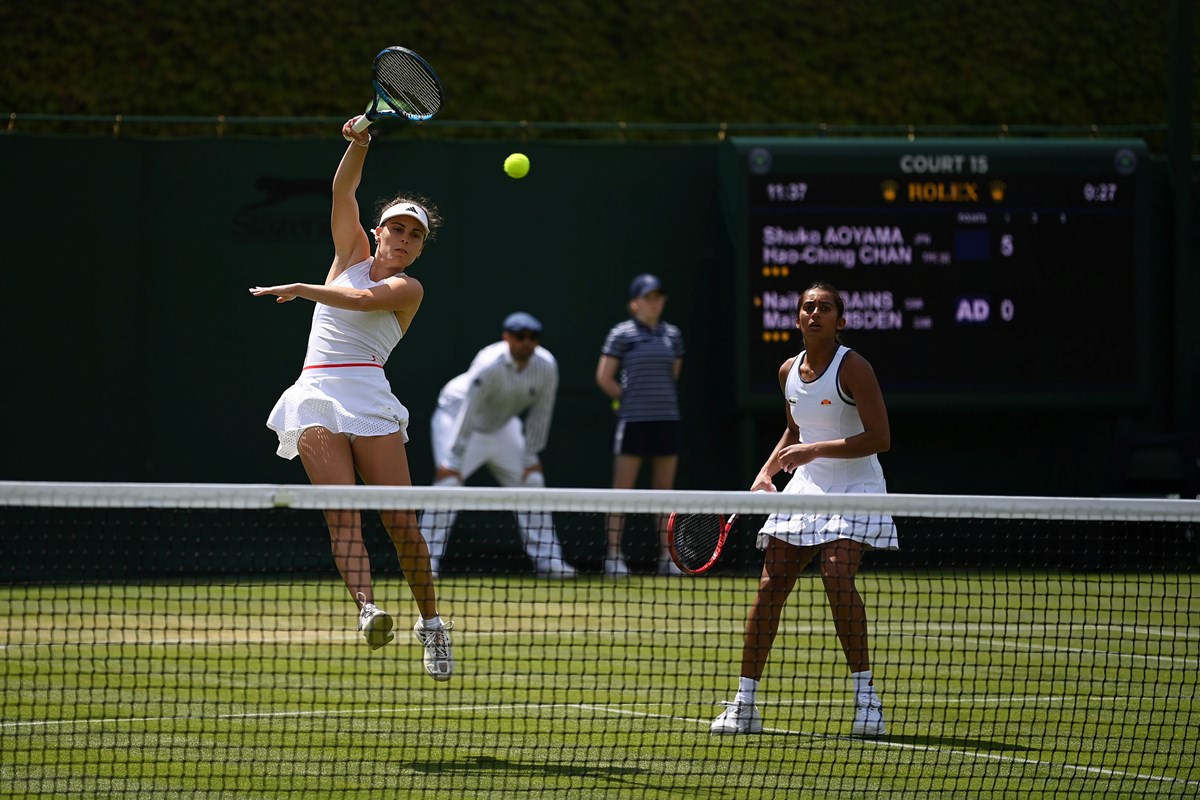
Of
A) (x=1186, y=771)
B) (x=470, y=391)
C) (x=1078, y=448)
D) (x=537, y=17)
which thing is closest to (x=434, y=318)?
(x=470, y=391)

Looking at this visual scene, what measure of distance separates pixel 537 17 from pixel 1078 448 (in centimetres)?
596

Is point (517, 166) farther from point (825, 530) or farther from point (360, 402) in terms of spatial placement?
point (825, 530)

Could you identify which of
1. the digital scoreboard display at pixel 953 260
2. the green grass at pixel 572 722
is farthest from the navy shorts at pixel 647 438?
the green grass at pixel 572 722

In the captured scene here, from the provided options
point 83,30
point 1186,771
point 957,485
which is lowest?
point 1186,771

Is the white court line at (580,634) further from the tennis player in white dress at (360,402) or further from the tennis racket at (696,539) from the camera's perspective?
the tennis player in white dress at (360,402)

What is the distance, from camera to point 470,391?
11.6m

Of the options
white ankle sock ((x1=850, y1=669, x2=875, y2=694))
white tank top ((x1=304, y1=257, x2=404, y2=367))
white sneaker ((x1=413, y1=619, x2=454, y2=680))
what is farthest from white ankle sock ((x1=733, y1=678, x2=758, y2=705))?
white tank top ((x1=304, y1=257, x2=404, y2=367))

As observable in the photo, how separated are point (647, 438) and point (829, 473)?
5833 millimetres

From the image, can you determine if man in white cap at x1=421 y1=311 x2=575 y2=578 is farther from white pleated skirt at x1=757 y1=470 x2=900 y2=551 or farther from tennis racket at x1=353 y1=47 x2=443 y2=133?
white pleated skirt at x1=757 y1=470 x2=900 y2=551

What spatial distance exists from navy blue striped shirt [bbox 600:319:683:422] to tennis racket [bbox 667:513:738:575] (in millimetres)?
5538

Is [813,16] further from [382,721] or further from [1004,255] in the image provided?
[382,721]

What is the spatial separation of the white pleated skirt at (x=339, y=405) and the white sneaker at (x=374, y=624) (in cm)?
61

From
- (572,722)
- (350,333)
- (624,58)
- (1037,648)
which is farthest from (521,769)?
(624,58)

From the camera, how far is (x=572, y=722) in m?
A: 6.09
